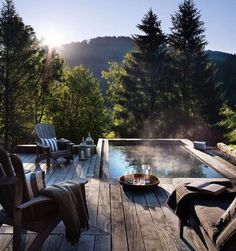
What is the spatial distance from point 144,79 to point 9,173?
15361 millimetres

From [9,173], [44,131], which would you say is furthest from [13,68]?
[9,173]

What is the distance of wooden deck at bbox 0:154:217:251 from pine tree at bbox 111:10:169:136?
12655 millimetres

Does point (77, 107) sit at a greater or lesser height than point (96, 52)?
lesser

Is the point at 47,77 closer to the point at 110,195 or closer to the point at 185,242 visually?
the point at 110,195

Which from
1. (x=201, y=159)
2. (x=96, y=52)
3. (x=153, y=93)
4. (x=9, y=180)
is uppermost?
(x=96, y=52)

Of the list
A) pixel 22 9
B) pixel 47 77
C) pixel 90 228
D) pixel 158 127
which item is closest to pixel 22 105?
pixel 47 77

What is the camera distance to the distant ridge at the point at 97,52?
31.5 m

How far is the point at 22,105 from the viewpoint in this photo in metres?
16.4

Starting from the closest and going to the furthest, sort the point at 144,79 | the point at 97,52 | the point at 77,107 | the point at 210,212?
1. the point at 210,212
2. the point at 144,79
3. the point at 77,107
4. the point at 97,52

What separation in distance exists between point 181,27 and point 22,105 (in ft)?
30.8

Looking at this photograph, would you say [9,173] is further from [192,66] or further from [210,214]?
[192,66]

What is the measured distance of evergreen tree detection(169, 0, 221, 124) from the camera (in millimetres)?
17562

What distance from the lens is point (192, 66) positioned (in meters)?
17.7

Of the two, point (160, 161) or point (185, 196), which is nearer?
point (185, 196)
